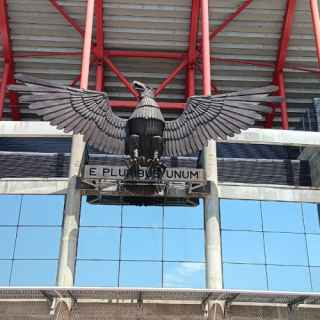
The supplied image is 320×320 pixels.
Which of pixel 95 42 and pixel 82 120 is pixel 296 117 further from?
pixel 82 120

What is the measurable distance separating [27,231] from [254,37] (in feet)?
53.6

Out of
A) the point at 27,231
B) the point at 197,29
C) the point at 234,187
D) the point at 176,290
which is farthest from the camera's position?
the point at 197,29

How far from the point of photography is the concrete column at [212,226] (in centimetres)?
1538

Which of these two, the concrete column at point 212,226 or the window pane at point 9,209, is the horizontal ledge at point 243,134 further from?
the window pane at point 9,209

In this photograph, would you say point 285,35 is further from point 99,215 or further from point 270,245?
point 99,215

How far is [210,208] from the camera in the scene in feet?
53.5

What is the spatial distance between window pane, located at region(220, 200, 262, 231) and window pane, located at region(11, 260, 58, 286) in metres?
5.96

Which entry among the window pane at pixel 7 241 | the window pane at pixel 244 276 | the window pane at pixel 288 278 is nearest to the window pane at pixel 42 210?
the window pane at pixel 7 241

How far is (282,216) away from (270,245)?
3.97 feet

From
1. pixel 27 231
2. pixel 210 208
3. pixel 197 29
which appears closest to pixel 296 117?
pixel 197 29

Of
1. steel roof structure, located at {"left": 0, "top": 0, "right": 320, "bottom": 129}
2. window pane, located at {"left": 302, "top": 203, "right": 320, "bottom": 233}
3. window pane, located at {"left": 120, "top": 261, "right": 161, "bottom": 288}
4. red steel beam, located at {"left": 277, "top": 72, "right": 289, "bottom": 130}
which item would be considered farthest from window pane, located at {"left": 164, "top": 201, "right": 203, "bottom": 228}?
red steel beam, located at {"left": 277, "top": 72, "right": 289, "bottom": 130}

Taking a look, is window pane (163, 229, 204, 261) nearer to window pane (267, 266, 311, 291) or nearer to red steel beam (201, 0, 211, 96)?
window pane (267, 266, 311, 291)

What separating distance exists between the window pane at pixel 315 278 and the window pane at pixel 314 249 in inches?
7.7

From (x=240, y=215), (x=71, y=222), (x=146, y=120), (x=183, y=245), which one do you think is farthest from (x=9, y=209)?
(x=240, y=215)
